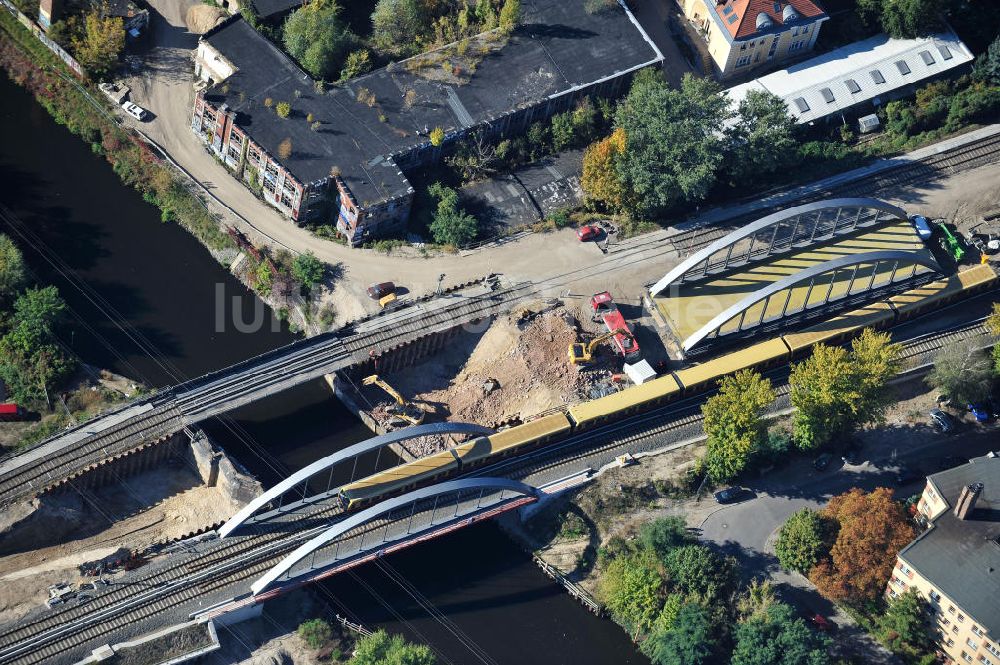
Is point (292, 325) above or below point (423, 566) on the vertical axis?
above

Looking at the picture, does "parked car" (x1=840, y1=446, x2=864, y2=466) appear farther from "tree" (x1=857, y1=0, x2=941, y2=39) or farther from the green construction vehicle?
"tree" (x1=857, y1=0, x2=941, y2=39)

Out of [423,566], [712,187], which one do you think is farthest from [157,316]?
[712,187]

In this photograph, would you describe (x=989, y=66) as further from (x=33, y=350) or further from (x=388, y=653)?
(x=33, y=350)

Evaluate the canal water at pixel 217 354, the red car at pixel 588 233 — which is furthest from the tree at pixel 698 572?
the red car at pixel 588 233

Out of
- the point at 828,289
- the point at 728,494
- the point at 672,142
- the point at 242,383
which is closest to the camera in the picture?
the point at 728,494

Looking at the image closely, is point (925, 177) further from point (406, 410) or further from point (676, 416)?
point (406, 410)

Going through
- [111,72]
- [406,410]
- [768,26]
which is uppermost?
[111,72]

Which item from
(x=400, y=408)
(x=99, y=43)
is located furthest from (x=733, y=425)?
(x=99, y=43)
